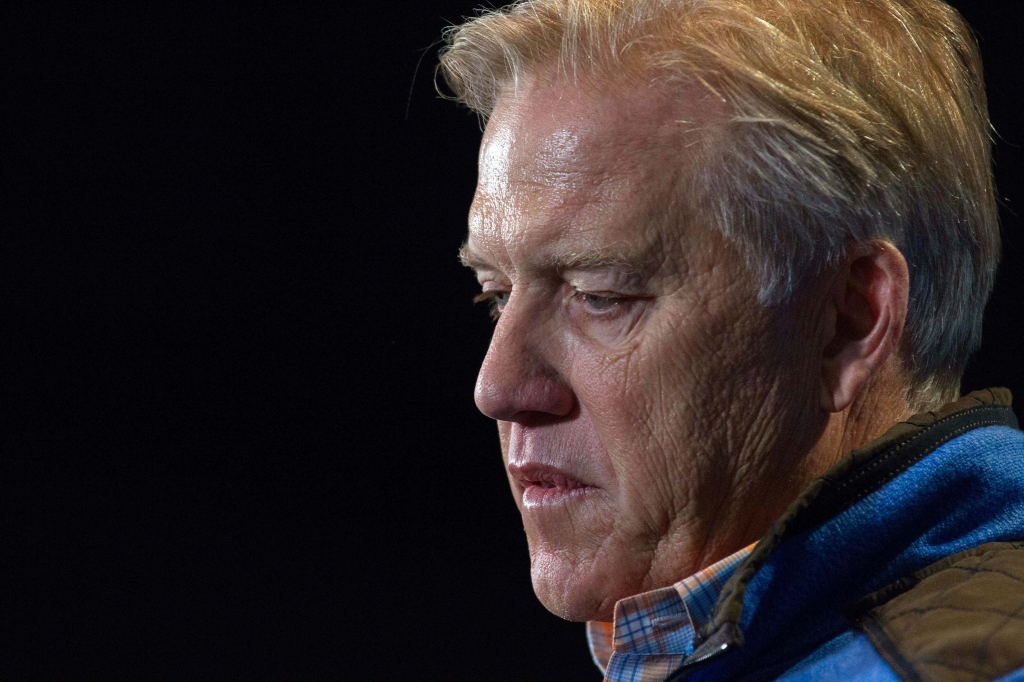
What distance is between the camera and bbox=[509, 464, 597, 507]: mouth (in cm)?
130

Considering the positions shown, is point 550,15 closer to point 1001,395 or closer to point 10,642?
point 1001,395

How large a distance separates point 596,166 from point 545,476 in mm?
397

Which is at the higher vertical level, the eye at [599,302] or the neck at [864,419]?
the eye at [599,302]

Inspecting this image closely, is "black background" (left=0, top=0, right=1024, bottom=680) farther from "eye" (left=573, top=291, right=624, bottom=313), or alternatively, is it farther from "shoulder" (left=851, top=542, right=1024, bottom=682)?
"shoulder" (left=851, top=542, right=1024, bottom=682)

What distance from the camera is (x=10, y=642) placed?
7.02 feet

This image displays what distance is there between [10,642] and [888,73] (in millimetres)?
1980

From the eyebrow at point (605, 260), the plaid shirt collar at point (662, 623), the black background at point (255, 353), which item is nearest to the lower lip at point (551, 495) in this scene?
the plaid shirt collar at point (662, 623)

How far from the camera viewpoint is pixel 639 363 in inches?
48.9

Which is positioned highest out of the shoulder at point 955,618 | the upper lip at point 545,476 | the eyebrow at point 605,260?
the eyebrow at point 605,260

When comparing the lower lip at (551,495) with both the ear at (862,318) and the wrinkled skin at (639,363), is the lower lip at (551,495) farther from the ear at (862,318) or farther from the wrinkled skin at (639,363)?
the ear at (862,318)

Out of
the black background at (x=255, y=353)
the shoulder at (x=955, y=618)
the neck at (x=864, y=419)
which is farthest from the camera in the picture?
the black background at (x=255, y=353)

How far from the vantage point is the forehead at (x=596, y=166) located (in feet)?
4.02

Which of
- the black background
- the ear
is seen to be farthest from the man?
the black background

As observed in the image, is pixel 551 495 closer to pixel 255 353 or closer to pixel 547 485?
pixel 547 485
